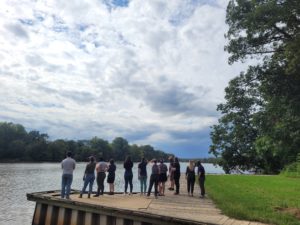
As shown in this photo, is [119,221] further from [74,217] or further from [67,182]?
[67,182]

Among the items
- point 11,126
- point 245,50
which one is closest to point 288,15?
point 245,50

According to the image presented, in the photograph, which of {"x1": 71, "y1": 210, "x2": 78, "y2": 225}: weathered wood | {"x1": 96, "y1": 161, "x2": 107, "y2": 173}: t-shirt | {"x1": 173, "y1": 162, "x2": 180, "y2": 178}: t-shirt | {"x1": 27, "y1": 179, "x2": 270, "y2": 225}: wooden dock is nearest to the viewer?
{"x1": 27, "y1": 179, "x2": 270, "y2": 225}: wooden dock

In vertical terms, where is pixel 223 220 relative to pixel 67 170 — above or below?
below

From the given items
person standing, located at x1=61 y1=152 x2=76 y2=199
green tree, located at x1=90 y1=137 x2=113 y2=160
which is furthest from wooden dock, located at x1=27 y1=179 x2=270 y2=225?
green tree, located at x1=90 y1=137 x2=113 y2=160

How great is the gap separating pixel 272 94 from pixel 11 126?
144173 mm

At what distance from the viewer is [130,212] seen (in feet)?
48.7

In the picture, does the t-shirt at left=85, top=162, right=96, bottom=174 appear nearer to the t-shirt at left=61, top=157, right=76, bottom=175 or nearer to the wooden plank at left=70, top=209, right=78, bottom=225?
the t-shirt at left=61, top=157, right=76, bottom=175

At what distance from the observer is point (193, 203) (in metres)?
17.9

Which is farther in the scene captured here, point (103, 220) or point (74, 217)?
point (74, 217)

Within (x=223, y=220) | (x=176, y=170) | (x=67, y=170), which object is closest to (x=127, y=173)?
(x=176, y=170)

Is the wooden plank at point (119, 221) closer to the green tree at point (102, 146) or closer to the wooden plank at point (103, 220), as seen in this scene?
the wooden plank at point (103, 220)

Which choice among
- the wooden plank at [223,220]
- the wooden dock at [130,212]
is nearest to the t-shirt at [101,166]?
the wooden dock at [130,212]

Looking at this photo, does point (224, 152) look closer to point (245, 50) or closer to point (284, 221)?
point (245, 50)

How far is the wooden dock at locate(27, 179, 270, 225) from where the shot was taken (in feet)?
44.0
